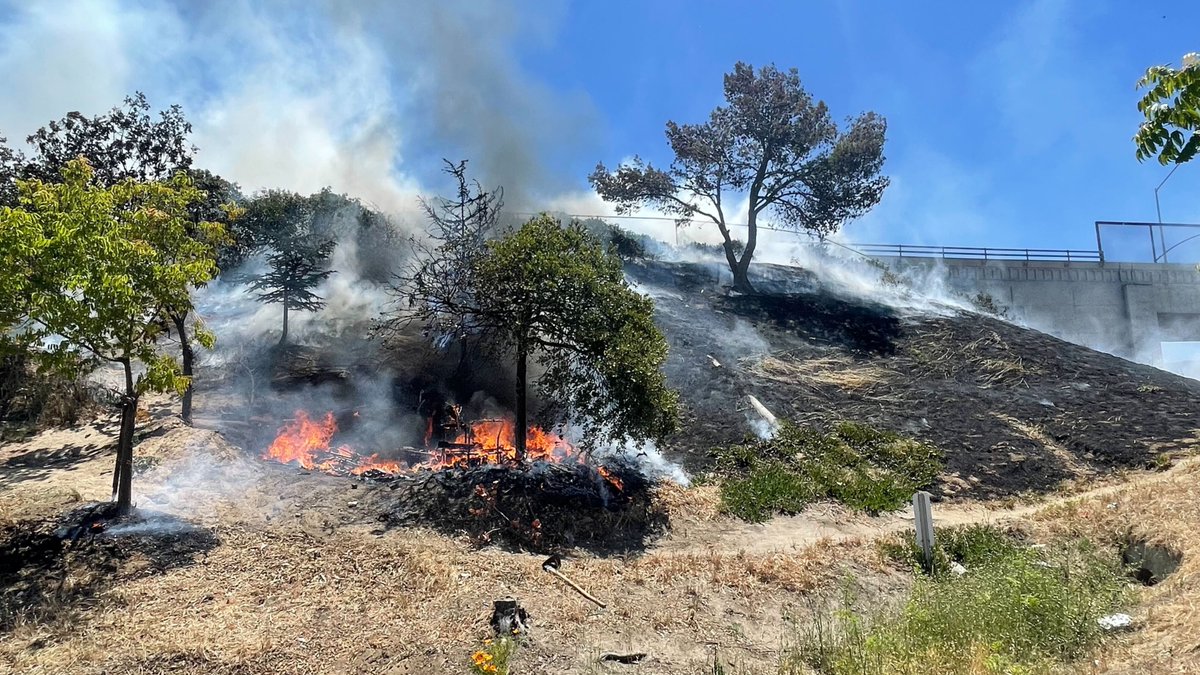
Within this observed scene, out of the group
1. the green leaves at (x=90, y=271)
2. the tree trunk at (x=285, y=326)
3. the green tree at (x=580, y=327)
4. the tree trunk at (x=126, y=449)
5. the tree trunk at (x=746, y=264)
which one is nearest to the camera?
the green leaves at (x=90, y=271)

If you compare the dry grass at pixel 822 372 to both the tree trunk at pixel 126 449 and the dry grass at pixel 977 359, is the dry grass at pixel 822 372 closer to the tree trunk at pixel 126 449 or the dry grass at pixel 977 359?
the dry grass at pixel 977 359

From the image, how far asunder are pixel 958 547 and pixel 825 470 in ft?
13.8

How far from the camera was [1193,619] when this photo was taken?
6.57m

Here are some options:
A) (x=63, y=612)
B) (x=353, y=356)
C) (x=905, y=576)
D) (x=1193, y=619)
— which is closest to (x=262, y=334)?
(x=353, y=356)

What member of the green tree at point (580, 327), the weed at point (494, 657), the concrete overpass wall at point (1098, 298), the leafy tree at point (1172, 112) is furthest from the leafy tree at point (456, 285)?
the concrete overpass wall at point (1098, 298)

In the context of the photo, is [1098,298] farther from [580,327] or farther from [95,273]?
[95,273]

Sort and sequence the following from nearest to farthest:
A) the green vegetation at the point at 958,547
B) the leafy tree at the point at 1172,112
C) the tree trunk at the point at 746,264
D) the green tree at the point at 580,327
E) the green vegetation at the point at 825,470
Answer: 1. the leafy tree at the point at 1172,112
2. the green vegetation at the point at 958,547
3. the green tree at the point at 580,327
4. the green vegetation at the point at 825,470
5. the tree trunk at the point at 746,264

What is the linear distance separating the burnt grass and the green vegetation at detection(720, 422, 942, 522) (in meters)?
0.57

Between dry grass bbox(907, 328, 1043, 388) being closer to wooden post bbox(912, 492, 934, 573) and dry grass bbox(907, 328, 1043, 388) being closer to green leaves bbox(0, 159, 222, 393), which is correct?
wooden post bbox(912, 492, 934, 573)

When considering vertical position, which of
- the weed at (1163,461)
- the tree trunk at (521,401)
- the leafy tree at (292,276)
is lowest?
the weed at (1163,461)

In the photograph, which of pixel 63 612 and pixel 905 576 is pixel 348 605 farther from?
pixel 905 576

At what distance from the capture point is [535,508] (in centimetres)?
1196

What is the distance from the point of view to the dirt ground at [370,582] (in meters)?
7.17

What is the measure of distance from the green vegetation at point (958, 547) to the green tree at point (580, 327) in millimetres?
4326
